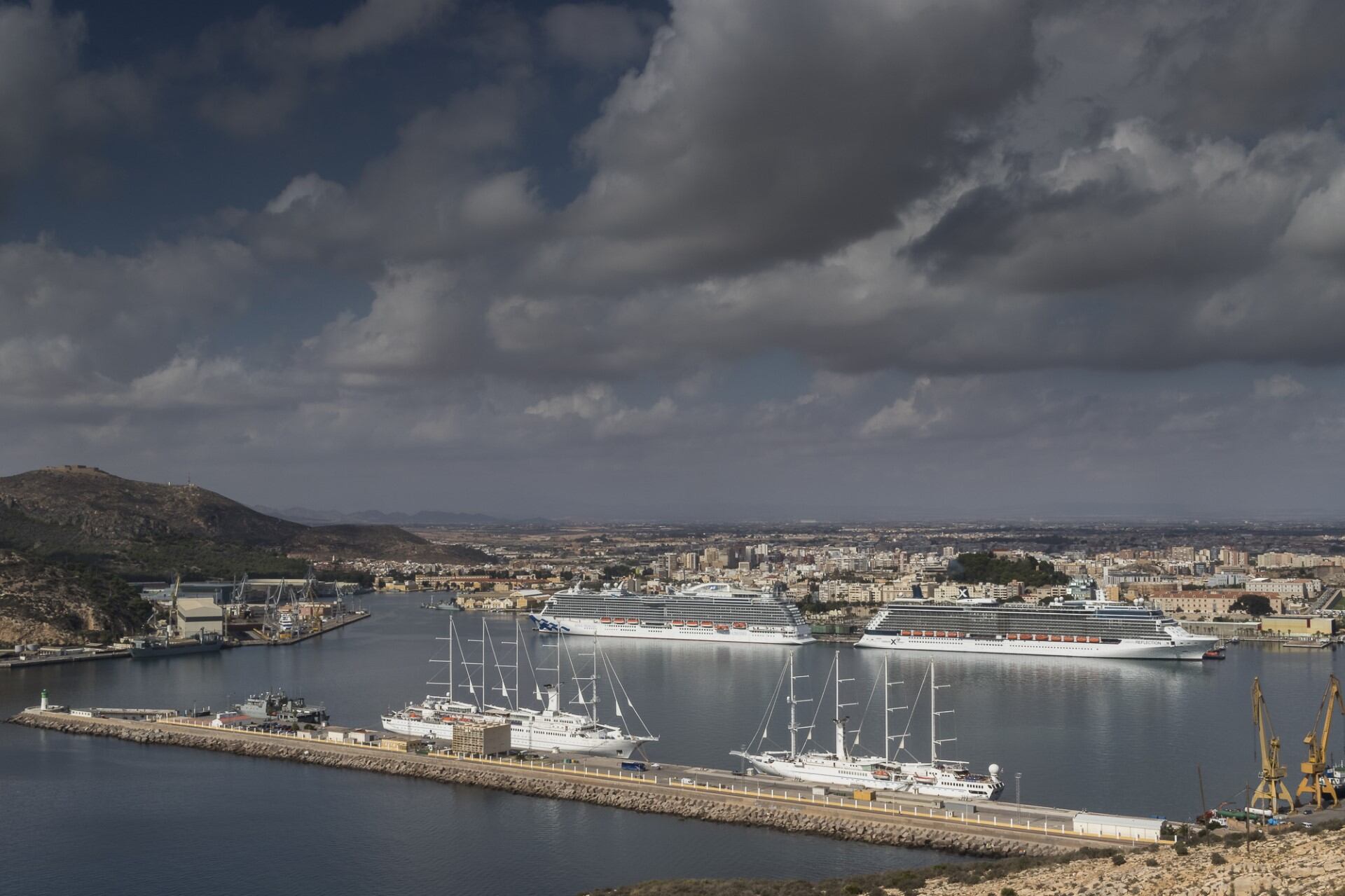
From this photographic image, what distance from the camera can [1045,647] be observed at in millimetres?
39469

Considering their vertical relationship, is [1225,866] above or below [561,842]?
above

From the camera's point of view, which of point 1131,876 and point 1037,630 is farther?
point 1037,630

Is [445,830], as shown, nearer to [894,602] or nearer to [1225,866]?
[1225,866]

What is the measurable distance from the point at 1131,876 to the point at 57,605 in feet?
142

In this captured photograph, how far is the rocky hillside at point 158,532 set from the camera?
68.9 metres

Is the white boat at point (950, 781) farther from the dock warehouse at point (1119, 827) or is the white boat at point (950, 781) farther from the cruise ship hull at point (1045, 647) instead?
the cruise ship hull at point (1045, 647)

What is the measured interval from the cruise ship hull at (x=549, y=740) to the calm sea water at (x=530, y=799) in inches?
29.5

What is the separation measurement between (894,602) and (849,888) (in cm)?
3240

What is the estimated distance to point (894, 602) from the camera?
142 feet

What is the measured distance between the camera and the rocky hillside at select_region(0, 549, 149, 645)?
4259 centimetres

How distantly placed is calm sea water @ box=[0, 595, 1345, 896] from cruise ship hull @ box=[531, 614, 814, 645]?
838 cm

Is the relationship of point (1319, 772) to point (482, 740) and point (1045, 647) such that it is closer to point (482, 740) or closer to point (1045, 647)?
point (482, 740)

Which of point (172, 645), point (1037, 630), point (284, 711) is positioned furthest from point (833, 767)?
point (172, 645)

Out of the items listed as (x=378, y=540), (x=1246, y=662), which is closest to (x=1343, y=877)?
(x=1246, y=662)
